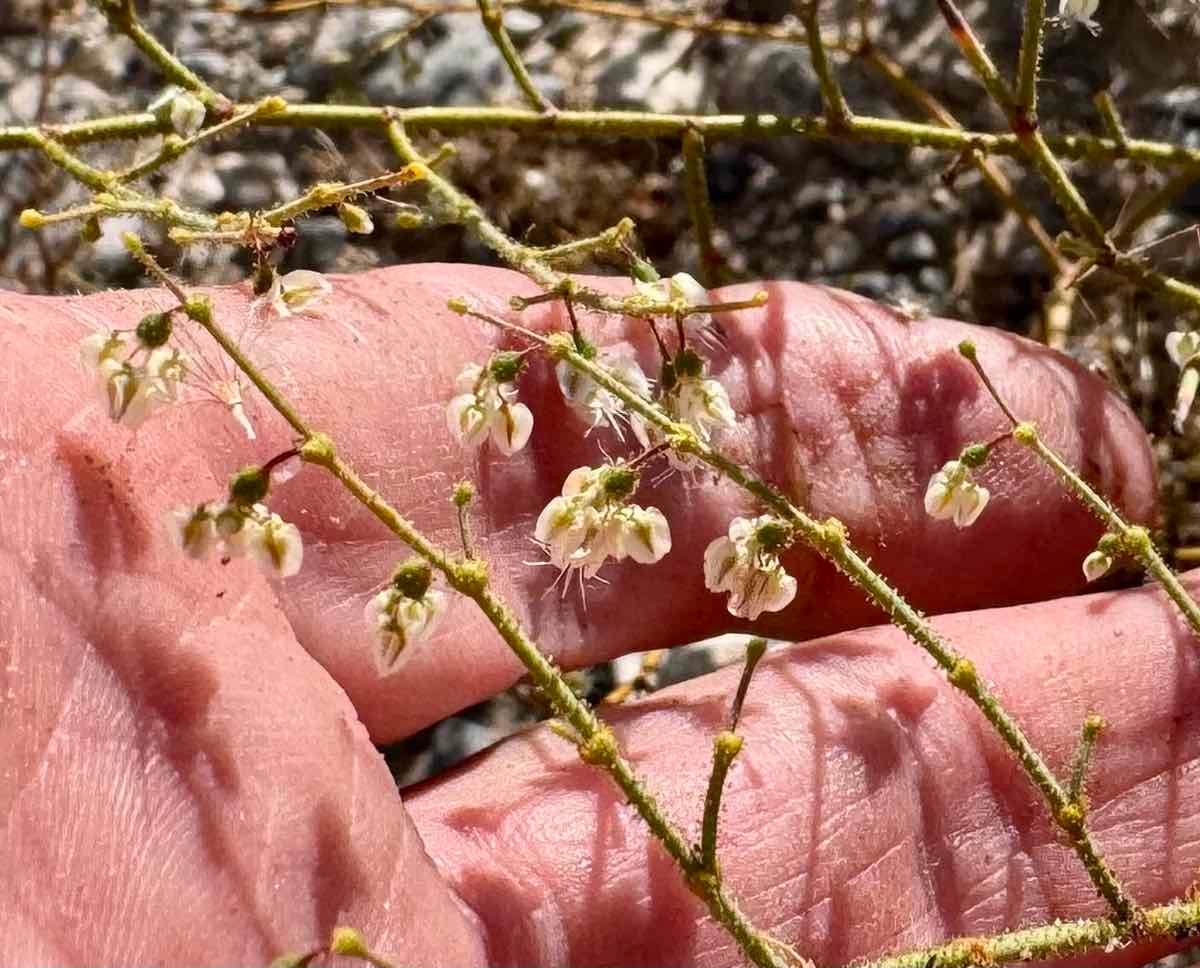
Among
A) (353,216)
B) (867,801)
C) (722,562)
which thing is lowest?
(867,801)

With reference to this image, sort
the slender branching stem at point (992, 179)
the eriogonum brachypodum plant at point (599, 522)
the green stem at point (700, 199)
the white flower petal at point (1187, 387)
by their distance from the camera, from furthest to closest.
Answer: the slender branching stem at point (992, 179)
the green stem at point (700, 199)
the white flower petal at point (1187, 387)
the eriogonum brachypodum plant at point (599, 522)

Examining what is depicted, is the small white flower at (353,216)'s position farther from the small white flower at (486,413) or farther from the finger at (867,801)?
the finger at (867,801)

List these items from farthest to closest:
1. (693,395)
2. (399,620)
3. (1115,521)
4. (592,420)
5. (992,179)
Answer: (992,179)
(592,420)
(693,395)
(1115,521)
(399,620)

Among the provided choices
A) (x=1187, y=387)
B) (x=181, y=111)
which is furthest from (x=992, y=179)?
(x=181, y=111)

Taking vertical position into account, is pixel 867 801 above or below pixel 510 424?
below

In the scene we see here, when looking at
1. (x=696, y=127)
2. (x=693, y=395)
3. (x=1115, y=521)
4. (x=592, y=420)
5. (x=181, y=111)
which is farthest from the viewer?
(x=696, y=127)

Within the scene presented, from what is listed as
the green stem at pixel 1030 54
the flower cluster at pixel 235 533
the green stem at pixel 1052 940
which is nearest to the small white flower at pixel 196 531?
the flower cluster at pixel 235 533

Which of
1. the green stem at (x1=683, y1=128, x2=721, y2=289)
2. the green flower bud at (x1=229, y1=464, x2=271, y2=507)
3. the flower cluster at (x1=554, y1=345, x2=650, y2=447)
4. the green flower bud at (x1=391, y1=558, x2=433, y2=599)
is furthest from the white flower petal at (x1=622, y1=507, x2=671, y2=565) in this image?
the green stem at (x1=683, y1=128, x2=721, y2=289)

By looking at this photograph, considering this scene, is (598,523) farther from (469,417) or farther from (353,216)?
(353,216)
